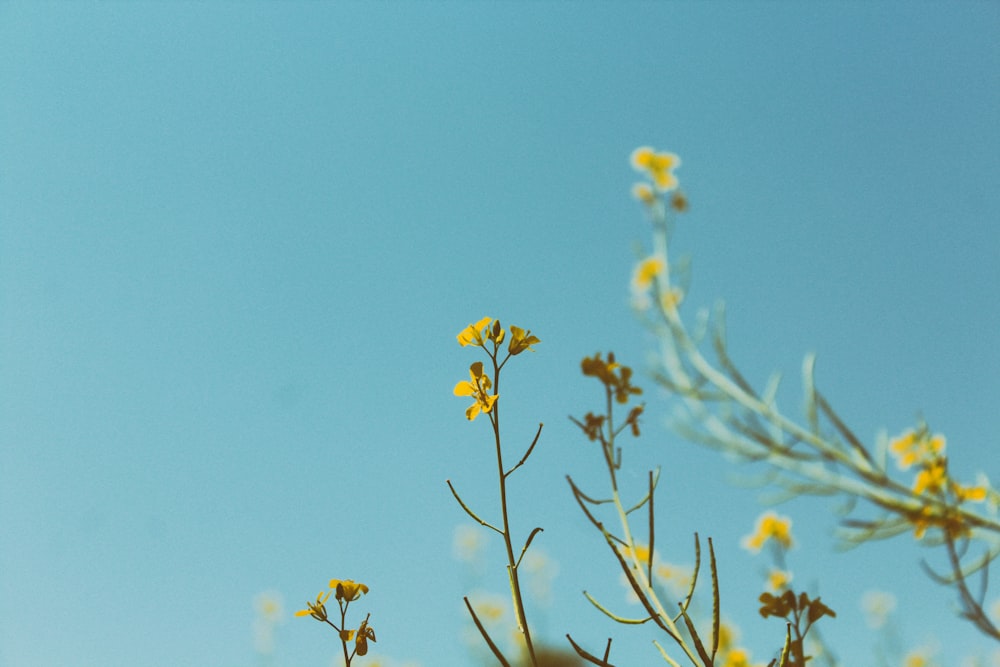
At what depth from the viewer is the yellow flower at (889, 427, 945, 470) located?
244 centimetres

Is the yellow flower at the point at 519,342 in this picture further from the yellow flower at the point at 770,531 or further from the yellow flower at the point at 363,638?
the yellow flower at the point at 770,531

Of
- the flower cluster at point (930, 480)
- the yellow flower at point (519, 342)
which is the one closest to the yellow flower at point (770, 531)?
the flower cluster at point (930, 480)

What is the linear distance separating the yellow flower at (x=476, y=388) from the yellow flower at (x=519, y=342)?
0.06 meters

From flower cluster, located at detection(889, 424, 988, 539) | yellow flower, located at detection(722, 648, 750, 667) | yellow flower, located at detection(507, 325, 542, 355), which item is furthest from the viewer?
yellow flower, located at detection(722, 648, 750, 667)

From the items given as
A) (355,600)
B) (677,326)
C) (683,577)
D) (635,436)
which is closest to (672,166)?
(677,326)

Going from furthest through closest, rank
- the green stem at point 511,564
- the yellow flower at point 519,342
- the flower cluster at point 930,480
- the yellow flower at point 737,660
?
the yellow flower at point 737,660
the flower cluster at point 930,480
the yellow flower at point 519,342
the green stem at point 511,564

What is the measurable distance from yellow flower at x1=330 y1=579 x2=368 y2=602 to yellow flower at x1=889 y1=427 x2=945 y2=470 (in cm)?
210

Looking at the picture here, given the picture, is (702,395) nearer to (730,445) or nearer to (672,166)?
(730,445)

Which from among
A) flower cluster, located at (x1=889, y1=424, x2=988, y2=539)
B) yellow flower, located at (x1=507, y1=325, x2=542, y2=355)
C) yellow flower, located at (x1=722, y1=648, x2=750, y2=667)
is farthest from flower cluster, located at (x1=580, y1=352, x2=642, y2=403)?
yellow flower, located at (x1=722, y1=648, x2=750, y2=667)

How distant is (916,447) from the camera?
8.53ft

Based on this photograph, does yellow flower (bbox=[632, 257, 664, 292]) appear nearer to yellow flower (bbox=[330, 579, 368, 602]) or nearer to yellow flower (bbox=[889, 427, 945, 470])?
yellow flower (bbox=[889, 427, 945, 470])

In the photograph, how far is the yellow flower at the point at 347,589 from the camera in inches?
42.0

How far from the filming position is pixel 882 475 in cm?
198

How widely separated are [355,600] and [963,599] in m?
1.27
